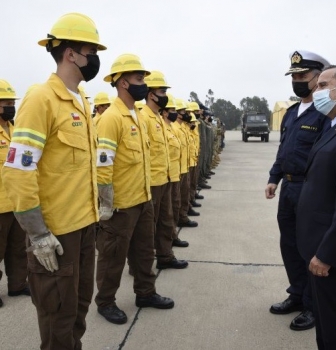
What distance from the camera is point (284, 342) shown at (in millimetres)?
2889

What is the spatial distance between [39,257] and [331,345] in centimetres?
172

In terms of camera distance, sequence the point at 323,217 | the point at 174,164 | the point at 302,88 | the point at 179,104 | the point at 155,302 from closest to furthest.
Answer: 1. the point at 323,217
2. the point at 302,88
3. the point at 155,302
4. the point at 174,164
5. the point at 179,104

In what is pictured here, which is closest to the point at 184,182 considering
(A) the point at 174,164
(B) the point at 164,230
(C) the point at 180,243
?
(A) the point at 174,164

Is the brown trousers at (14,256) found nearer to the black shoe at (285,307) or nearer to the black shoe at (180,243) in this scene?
the black shoe at (180,243)

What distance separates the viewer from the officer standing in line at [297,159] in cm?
310

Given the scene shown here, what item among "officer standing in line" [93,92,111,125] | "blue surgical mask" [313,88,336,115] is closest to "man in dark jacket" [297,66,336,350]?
"blue surgical mask" [313,88,336,115]

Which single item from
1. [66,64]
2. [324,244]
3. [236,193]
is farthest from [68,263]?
[236,193]

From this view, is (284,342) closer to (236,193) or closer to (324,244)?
(324,244)

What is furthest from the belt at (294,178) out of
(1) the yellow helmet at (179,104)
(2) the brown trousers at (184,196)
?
(1) the yellow helmet at (179,104)

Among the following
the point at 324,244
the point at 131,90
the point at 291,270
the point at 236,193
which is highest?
the point at 131,90

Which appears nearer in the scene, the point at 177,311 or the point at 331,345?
the point at 331,345

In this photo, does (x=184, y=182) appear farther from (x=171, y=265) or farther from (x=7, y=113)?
(x=7, y=113)

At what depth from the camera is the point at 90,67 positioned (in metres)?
2.30

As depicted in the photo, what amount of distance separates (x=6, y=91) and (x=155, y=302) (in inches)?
97.9
